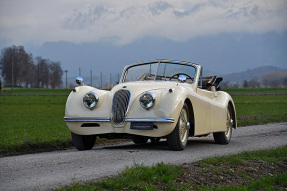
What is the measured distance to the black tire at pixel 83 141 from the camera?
986 cm

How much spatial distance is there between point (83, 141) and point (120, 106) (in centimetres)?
128

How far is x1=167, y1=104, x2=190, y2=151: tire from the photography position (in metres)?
9.09

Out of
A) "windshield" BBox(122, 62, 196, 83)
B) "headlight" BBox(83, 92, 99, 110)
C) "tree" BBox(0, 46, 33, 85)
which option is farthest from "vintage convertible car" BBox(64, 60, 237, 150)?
"tree" BBox(0, 46, 33, 85)

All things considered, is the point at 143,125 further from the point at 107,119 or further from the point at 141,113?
the point at 107,119

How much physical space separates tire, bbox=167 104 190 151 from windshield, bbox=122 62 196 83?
1.79 metres

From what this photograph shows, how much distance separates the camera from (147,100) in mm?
9039

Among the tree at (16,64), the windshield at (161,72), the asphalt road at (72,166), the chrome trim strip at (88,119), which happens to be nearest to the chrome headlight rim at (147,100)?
the chrome trim strip at (88,119)

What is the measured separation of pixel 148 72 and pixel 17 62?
178349 millimetres

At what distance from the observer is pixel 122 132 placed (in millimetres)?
9203

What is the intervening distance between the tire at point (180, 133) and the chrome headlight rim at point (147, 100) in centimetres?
62

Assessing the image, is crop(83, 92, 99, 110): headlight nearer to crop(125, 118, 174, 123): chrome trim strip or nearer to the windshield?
crop(125, 118, 174, 123): chrome trim strip

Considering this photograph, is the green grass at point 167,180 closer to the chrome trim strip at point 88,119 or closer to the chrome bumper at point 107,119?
the chrome bumper at point 107,119

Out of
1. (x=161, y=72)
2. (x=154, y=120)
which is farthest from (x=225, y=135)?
(x=154, y=120)

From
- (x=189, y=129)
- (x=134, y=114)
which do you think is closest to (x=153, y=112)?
(x=134, y=114)
